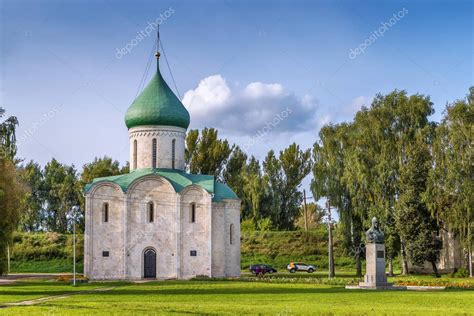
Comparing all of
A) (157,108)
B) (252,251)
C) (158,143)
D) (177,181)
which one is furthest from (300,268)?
(157,108)

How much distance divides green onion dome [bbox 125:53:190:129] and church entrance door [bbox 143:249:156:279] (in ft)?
27.4

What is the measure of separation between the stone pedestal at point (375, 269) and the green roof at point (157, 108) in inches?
667

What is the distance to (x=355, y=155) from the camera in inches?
1730

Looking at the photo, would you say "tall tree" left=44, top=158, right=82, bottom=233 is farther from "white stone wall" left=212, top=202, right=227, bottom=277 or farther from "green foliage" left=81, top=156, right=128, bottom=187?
"white stone wall" left=212, top=202, right=227, bottom=277

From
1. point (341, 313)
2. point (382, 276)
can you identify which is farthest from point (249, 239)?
point (341, 313)

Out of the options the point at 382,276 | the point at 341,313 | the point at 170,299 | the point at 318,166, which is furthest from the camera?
the point at 318,166

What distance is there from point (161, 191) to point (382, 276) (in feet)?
52.0

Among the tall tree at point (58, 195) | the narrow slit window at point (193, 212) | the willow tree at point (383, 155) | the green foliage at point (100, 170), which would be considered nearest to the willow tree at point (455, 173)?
the willow tree at point (383, 155)

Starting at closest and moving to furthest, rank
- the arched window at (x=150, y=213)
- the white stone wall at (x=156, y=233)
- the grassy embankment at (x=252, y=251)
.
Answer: the white stone wall at (x=156, y=233)
the arched window at (x=150, y=213)
the grassy embankment at (x=252, y=251)

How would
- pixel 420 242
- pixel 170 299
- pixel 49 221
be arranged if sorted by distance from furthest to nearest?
pixel 49 221 < pixel 420 242 < pixel 170 299

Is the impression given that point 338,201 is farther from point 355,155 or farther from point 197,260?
point 197,260

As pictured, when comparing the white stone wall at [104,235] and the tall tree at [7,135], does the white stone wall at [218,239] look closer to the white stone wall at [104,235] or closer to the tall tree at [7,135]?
the white stone wall at [104,235]

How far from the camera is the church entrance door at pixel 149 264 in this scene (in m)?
42.4

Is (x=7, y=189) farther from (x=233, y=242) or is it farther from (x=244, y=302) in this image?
Answer: (x=233, y=242)
